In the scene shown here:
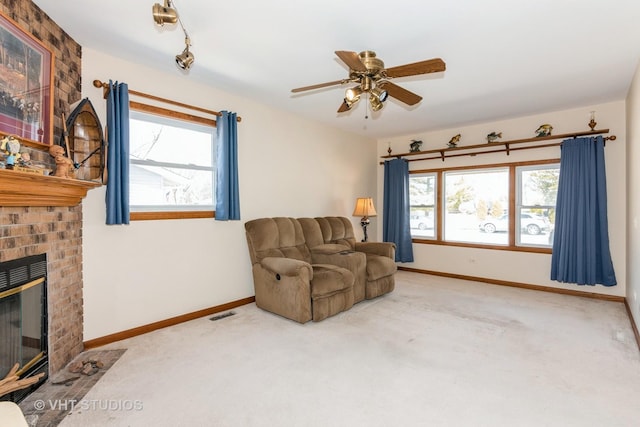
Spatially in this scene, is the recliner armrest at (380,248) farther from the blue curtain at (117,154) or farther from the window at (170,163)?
the blue curtain at (117,154)

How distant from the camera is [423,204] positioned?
6.03 m

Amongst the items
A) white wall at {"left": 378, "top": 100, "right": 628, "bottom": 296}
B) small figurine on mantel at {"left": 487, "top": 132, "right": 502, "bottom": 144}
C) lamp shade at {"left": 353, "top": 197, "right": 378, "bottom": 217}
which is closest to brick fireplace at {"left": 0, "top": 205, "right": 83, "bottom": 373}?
lamp shade at {"left": 353, "top": 197, "right": 378, "bottom": 217}

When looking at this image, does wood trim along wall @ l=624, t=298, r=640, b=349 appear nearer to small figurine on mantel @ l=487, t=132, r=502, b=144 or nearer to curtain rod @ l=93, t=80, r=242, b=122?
small figurine on mantel @ l=487, t=132, r=502, b=144

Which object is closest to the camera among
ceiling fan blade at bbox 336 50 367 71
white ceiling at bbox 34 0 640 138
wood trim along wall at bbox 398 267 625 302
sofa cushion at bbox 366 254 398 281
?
ceiling fan blade at bbox 336 50 367 71

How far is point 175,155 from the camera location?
3498 millimetres

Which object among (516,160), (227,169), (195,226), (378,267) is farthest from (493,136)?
(195,226)

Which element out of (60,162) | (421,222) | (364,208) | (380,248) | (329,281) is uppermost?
(60,162)

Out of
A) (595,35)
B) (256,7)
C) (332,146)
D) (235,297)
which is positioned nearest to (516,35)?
(595,35)

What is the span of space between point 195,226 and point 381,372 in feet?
7.91

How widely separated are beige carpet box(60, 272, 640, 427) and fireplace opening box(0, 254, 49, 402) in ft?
1.39

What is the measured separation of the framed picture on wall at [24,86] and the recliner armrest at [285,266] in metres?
2.18

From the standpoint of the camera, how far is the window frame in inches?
122

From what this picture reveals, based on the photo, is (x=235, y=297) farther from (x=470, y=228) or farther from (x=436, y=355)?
(x=470, y=228)

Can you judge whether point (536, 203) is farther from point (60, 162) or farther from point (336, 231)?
point (60, 162)
